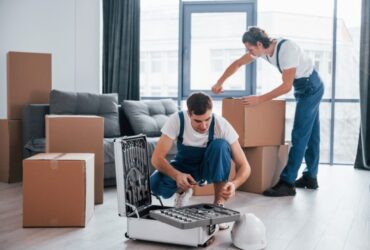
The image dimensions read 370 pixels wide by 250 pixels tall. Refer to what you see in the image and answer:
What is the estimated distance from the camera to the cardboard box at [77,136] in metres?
2.61

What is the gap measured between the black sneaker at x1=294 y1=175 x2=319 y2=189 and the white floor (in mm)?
68

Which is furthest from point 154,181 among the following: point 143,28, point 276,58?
point 143,28

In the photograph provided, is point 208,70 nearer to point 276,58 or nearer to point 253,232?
point 276,58

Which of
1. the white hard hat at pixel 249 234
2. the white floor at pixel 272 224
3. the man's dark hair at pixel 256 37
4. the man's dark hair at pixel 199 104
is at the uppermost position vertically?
the man's dark hair at pixel 256 37

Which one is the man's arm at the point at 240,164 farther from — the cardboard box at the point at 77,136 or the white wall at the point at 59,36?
the white wall at the point at 59,36

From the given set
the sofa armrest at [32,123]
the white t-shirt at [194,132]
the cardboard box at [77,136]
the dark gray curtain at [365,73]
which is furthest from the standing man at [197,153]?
the dark gray curtain at [365,73]

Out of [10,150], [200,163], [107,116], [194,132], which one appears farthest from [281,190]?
[10,150]

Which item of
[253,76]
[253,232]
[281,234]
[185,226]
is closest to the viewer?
[185,226]

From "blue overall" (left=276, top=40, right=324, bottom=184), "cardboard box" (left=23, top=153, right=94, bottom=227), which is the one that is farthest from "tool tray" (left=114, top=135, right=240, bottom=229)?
"blue overall" (left=276, top=40, right=324, bottom=184)

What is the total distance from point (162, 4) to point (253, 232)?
384 centimetres

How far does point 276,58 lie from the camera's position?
312 centimetres

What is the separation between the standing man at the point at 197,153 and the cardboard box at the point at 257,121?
91 centimetres

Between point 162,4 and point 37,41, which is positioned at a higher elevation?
point 162,4

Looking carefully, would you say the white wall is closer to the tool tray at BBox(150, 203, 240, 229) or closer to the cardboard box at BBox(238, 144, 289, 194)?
the cardboard box at BBox(238, 144, 289, 194)
